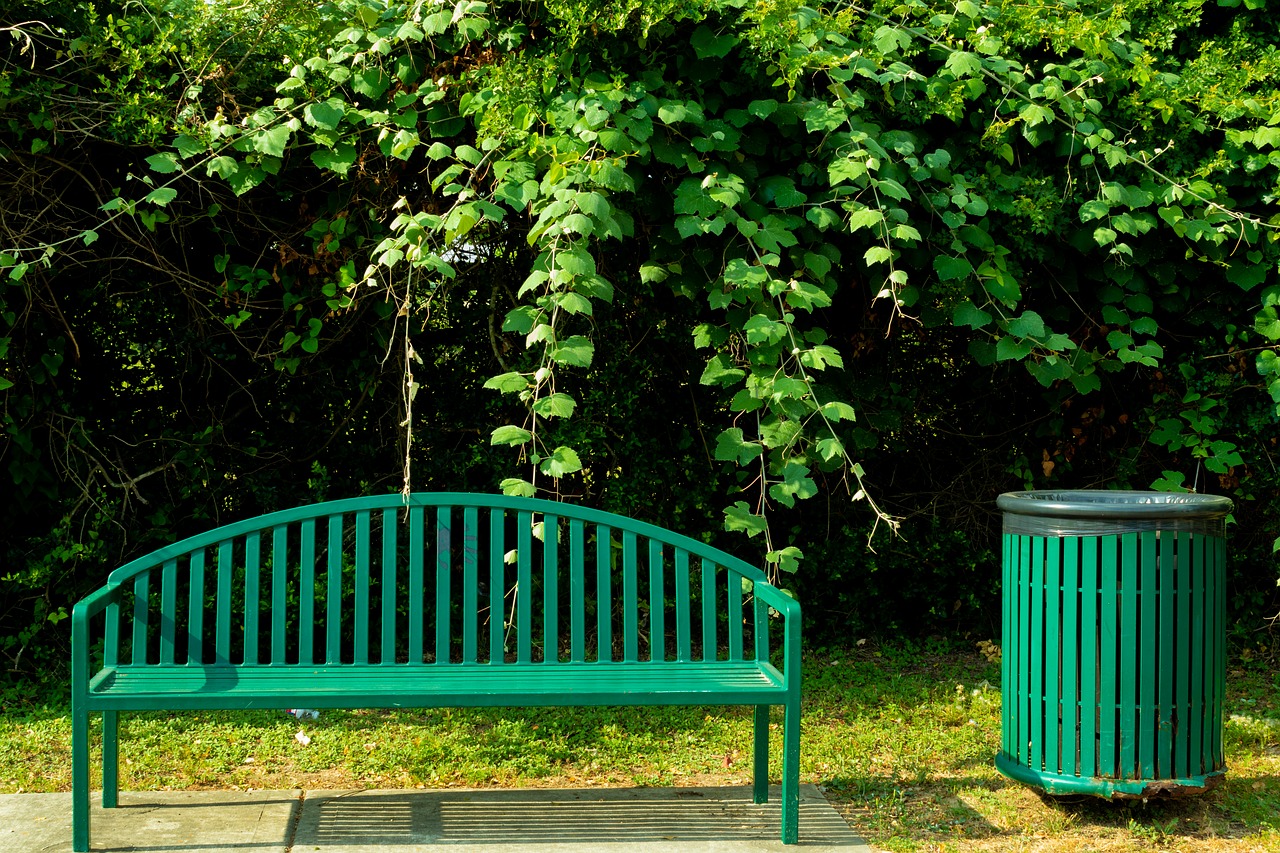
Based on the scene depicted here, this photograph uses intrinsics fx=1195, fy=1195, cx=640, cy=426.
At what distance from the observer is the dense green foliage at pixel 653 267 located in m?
4.22

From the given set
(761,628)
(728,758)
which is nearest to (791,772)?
(761,628)

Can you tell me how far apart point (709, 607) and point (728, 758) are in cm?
82

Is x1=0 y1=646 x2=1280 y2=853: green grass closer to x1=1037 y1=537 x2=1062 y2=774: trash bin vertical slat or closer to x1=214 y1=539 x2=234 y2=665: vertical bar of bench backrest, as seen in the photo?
x1=1037 y1=537 x2=1062 y2=774: trash bin vertical slat

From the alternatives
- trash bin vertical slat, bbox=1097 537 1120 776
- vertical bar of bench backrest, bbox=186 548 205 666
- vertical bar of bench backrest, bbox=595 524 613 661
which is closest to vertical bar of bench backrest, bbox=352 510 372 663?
vertical bar of bench backrest, bbox=186 548 205 666

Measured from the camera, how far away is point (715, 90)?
448 cm

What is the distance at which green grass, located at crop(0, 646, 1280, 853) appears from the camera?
3.74m

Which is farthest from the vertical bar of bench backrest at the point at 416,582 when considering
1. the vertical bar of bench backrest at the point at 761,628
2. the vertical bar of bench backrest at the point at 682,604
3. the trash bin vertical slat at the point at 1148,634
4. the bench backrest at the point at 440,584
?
the trash bin vertical slat at the point at 1148,634

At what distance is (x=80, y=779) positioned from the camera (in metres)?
3.32

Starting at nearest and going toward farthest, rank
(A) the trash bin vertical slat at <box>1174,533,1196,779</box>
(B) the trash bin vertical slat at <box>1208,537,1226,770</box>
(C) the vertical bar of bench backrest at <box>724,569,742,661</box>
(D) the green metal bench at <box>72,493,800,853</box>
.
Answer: (D) the green metal bench at <box>72,493,800,853</box> → (A) the trash bin vertical slat at <box>1174,533,1196,779</box> → (B) the trash bin vertical slat at <box>1208,537,1226,770</box> → (C) the vertical bar of bench backrest at <box>724,569,742,661</box>

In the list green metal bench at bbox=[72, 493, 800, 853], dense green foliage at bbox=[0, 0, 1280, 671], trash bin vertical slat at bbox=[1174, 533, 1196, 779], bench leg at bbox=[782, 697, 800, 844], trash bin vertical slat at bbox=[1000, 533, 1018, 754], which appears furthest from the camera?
dense green foliage at bbox=[0, 0, 1280, 671]

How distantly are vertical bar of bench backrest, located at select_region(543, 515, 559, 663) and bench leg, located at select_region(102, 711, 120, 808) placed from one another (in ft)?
4.45

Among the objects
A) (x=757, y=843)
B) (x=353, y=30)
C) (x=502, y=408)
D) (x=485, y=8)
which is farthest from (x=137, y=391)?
(x=757, y=843)

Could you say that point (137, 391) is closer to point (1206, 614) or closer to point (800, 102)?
point (800, 102)

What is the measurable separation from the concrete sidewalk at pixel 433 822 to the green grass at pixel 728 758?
0.52ft
